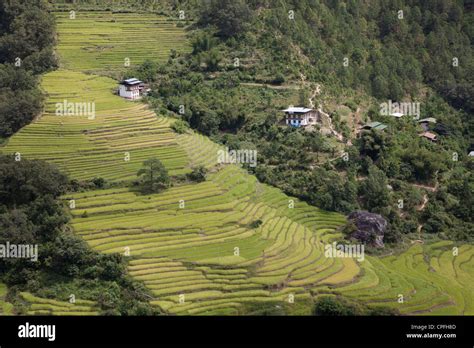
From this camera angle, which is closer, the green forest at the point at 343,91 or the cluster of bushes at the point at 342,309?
the cluster of bushes at the point at 342,309

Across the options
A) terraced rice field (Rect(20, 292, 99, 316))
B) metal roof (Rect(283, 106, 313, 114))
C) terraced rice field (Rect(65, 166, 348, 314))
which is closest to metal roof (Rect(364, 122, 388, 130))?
metal roof (Rect(283, 106, 313, 114))

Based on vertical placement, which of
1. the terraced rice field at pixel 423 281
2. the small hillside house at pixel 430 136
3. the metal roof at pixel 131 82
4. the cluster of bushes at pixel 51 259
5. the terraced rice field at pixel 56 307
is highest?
the metal roof at pixel 131 82

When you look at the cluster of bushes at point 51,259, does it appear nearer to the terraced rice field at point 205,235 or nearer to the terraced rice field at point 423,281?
the terraced rice field at point 205,235

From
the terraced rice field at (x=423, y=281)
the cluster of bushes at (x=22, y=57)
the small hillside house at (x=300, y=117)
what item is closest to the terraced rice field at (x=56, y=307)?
the terraced rice field at (x=423, y=281)

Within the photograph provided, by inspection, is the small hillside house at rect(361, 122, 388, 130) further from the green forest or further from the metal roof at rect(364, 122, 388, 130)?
the green forest

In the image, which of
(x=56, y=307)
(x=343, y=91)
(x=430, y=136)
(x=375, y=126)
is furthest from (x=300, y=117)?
(x=56, y=307)

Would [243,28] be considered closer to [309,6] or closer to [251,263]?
[309,6]

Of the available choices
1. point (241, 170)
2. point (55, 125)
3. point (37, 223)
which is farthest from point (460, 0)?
point (37, 223)
